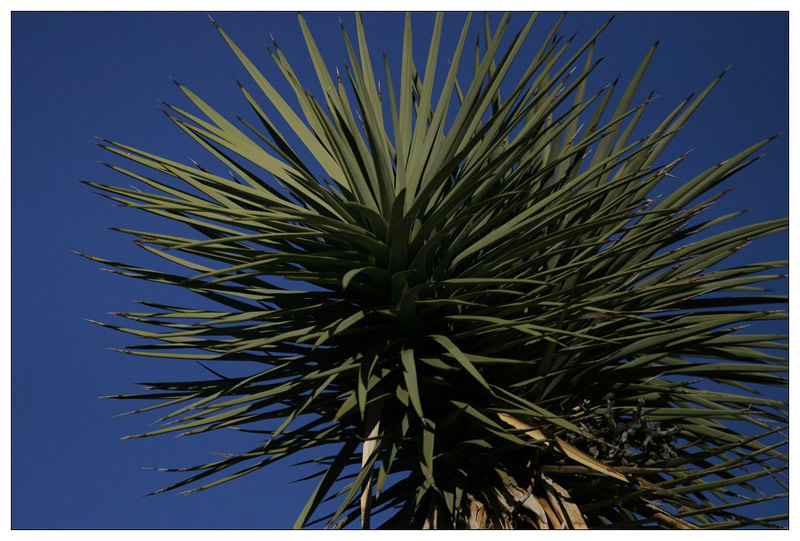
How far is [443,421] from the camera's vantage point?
2.18 metres

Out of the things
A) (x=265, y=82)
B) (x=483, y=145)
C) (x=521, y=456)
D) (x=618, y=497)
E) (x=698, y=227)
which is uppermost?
(x=265, y=82)

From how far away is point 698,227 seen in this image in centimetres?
254

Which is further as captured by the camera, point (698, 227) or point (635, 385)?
point (698, 227)

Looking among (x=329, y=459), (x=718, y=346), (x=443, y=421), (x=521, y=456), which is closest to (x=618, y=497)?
(x=521, y=456)

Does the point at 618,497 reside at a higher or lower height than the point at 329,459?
lower

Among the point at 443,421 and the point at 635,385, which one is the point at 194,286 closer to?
the point at 443,421

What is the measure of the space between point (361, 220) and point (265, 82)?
61 cm

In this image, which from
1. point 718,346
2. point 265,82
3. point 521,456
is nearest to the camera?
point 521,456

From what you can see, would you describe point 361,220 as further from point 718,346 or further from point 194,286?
point 718,346

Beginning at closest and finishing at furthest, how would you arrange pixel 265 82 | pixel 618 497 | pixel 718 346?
1. pixel 618 497
2. pixel 718 346
3. pixel 265 82

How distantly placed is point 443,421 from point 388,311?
316mm

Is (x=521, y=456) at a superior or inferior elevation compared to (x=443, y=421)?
inferior

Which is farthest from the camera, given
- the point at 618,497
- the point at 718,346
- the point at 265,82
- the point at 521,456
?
the point at 265,82

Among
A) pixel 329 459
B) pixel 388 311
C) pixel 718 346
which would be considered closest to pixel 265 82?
pixel 388 311
